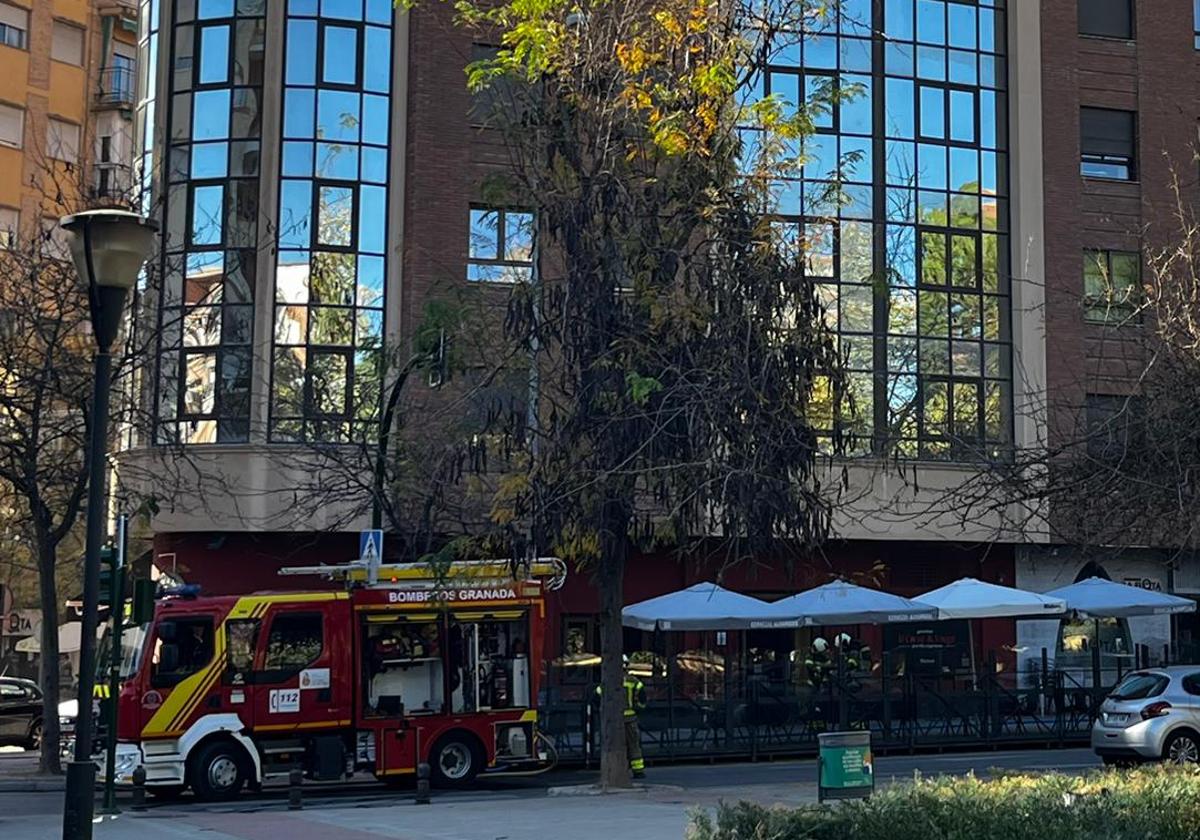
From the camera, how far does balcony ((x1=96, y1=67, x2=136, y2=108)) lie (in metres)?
55.5

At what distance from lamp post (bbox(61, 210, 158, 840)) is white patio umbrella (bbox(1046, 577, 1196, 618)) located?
951 inches

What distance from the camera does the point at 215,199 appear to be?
116 feet

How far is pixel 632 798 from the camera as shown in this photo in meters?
19.6

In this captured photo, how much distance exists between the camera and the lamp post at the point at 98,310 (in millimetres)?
9961

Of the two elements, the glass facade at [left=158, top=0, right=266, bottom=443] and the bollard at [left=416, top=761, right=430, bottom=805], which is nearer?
the bollard at [left=416, top=761, right=430, bottom=805]

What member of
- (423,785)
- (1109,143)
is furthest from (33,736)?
(1109,143)

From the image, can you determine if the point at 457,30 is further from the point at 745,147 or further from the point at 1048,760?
the point at 1048,760

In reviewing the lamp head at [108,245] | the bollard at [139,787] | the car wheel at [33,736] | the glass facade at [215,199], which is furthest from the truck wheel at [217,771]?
the glass facade at [215,199]

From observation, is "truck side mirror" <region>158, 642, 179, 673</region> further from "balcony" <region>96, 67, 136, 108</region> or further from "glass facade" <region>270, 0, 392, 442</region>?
"balcony" <region>96, 67, 136, 108</region>

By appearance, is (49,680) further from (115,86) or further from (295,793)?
(115,86)

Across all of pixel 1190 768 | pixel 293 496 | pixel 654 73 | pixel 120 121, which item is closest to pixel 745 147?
pixel 654 73

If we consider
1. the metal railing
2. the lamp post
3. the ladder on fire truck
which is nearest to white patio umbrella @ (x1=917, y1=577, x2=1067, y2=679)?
the metal railing

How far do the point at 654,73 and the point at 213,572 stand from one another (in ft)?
64.2

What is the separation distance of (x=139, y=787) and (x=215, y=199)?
17.7 meters
